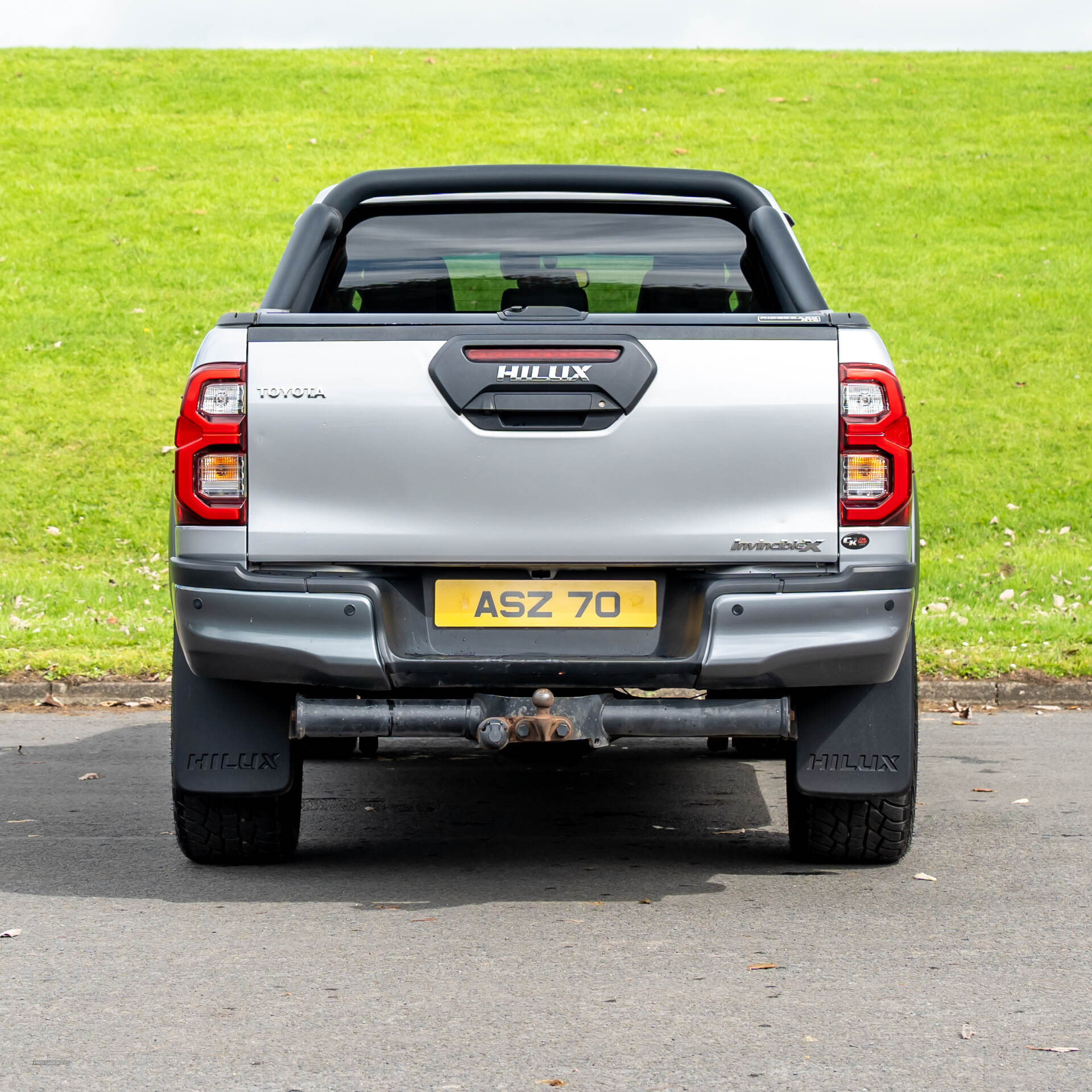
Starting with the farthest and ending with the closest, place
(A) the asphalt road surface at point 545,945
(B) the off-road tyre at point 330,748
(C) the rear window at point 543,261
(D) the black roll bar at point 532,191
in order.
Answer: (B) the off-road tyre at point 330,748 < (C) the rear window at point 543,261 < (D) the black roll bar at point 532,191 < (A) the asphalt road surface at point 545,945

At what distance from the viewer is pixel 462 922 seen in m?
4.53

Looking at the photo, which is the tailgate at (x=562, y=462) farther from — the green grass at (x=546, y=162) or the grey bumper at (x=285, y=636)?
the green grass at (x=546, y=162)

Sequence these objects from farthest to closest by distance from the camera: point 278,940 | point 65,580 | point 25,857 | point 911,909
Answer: point 65,580 → point 25,857 → point 911,909 → point 278,940

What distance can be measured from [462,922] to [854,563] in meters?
1.50

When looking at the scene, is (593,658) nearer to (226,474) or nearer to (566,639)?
(566,639)

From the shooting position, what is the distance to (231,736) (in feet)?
15.9

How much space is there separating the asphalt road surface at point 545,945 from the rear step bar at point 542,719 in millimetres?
539

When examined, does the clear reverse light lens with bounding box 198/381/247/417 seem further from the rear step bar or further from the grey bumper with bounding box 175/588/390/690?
the rear step bar

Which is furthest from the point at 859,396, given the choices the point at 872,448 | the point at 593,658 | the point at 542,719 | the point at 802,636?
the point at 542,719

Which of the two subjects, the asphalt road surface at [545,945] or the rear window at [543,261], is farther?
the rear window at [543,261]

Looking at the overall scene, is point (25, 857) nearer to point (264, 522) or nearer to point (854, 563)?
point (264, 522)

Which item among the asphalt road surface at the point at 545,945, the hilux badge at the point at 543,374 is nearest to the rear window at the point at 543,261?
the hilux badge at the point at 543,374

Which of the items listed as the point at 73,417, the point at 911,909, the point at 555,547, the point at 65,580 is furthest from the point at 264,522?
the point at 73,417

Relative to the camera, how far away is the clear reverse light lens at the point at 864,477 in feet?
14.6
